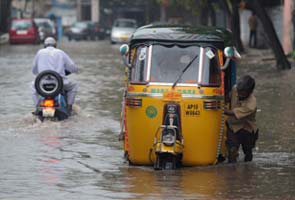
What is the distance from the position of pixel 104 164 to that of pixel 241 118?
1814 mm

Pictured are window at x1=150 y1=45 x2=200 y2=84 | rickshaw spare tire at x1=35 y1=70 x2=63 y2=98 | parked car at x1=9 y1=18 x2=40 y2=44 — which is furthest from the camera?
Result: parked car at x1=9 y1=18 x2=40 y2=44

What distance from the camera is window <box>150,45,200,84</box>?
1177 cm

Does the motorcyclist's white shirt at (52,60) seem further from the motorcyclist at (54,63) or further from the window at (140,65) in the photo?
the window at (140,65)

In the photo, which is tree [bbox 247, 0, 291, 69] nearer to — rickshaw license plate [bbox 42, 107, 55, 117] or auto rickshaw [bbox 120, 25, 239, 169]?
rickshaw license plate [bbox 42, 107, 55, 117]

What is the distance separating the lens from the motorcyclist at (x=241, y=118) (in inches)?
468

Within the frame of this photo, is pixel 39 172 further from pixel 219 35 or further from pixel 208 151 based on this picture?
pixel 219 35

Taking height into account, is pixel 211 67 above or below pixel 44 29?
above

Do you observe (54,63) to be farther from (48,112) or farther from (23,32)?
(23,32)

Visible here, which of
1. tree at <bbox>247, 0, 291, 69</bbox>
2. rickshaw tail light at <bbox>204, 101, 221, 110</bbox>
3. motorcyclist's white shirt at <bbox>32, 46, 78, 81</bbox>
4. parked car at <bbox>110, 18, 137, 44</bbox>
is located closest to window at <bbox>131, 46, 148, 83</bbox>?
rickshaw tail light at <bbox>204, 101, 221, 110</bbox>

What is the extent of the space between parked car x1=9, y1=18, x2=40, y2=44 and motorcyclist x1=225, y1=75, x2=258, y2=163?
143 feet

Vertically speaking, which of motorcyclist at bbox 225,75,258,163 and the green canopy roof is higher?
the green canopy roof

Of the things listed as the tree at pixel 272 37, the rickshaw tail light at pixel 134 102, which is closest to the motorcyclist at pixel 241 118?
the rickshaw tail light at pixel 134 102

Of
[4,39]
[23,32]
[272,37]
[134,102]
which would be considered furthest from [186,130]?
[4,39]

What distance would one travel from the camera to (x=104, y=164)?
12.3 meters
